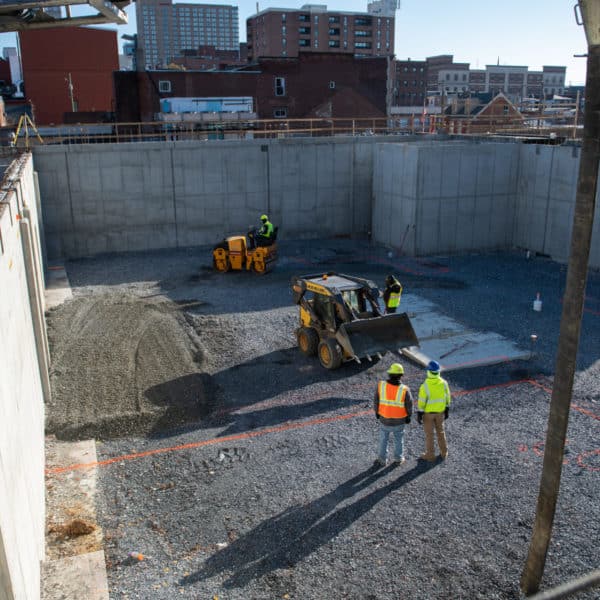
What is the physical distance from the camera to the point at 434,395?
31.9 ft

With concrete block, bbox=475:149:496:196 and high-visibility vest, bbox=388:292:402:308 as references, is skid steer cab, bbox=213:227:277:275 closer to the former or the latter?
high-visibility vest, bbox=388:292:402:308

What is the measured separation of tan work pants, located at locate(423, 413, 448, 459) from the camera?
9.79 meters

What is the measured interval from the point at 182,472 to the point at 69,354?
5.75 metres

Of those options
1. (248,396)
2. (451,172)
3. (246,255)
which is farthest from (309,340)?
(451,172)

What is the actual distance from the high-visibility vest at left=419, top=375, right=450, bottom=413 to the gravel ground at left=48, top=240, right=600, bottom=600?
91 centimetres

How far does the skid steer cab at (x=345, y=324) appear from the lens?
13109 millimetres

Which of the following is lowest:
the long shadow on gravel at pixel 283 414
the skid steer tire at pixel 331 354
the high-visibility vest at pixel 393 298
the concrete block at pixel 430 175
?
the long shadow on gravel at pixel 283 414

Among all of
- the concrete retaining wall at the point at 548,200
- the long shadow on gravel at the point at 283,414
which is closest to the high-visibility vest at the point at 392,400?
the long shadow on gravel at the point at 283,414

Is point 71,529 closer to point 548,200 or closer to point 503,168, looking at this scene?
point 548,200

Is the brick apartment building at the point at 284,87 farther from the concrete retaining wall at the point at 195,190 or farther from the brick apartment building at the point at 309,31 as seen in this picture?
the brick apartment building at the point at 309,31

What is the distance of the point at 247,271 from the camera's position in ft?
71.2

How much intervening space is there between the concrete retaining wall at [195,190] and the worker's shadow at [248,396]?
13293 mm

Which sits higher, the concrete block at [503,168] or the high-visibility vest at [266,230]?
the concrete block at [503,168]

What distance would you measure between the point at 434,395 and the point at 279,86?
47802 mm
